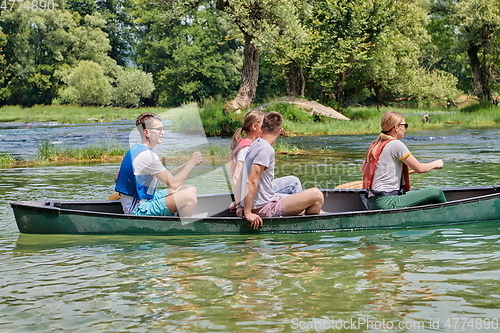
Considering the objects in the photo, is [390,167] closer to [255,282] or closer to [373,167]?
[373,167]

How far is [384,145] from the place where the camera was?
7543mm

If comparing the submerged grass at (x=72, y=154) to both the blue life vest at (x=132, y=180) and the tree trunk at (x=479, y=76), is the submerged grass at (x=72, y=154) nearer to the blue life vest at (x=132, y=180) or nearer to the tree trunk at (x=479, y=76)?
the blue life vest at (x=132, y=180)

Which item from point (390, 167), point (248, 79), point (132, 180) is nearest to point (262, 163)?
point (132, 180)

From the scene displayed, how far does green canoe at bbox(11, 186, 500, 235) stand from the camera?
7.59 metres

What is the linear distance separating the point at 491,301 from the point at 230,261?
2.60 metres

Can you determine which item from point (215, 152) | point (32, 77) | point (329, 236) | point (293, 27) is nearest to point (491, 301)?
point (329, 236)

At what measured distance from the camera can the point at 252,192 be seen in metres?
7.12

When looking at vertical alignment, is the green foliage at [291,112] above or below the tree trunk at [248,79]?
below

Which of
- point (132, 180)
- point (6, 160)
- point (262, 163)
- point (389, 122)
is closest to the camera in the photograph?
point (262, 163)

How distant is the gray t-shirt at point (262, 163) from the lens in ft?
22.5

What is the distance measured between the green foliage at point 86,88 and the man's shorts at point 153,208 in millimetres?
46995

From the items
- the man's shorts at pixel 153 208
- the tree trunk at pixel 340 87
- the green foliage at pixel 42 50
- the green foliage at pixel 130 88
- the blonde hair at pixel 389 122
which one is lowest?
the man's shorts at pixel 153 208

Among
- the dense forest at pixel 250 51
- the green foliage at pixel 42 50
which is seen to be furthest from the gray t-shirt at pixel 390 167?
the green foliage at pixel 42 50

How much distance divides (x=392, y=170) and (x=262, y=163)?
5.97 feet
